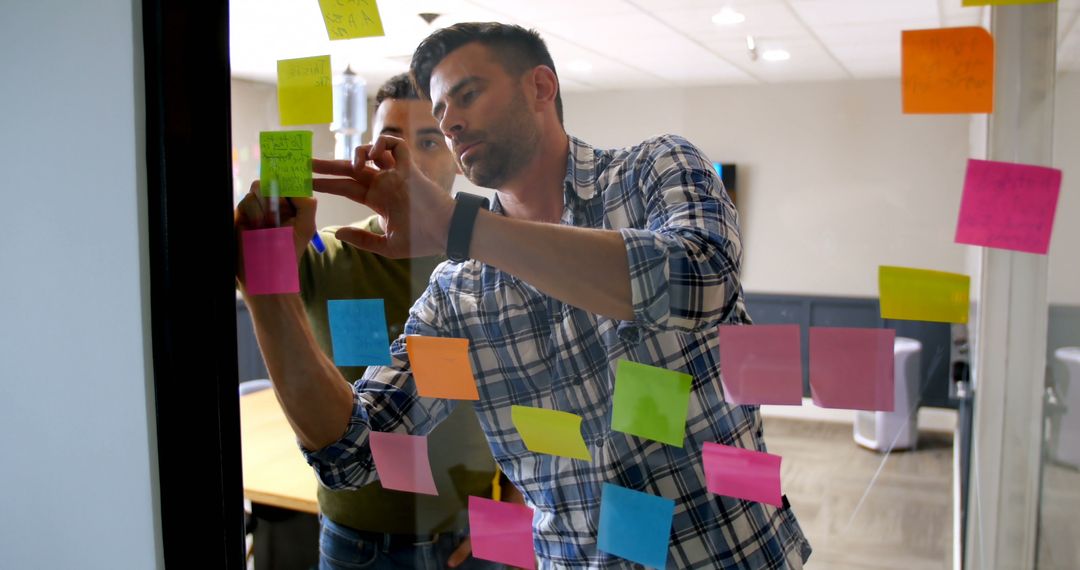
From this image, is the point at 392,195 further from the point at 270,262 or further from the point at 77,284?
the point at 77,284

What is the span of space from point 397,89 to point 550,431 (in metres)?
0.45

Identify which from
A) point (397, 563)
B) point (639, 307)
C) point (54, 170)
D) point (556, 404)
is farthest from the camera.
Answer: point (397, 563)

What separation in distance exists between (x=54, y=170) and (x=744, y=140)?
2.85 ft

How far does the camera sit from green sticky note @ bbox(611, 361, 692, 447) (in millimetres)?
851

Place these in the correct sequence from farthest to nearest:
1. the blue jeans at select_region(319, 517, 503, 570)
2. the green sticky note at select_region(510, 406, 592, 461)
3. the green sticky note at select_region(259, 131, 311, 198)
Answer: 1. the blue jeans at select_region(319, 517, 503, 570)
2. the green sticky note at select_region(259, 131, 311, 198)
3. the green sticky note at select_region(510, 406, 592, 461)

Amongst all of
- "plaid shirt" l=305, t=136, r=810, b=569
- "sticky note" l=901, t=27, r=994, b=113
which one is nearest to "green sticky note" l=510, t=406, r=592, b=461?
"plaid shirt" l=305, t=136, r=810, b=569

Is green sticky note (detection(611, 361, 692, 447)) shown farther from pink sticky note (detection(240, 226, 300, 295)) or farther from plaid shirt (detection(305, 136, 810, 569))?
pink sticky note (detection(240, 226, 300, 295))

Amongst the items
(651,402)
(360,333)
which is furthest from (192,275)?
(651,402)

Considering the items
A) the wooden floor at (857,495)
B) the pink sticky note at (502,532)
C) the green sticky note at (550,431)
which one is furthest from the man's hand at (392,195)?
the wooden floor at (857,495)

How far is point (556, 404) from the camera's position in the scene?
92 cm

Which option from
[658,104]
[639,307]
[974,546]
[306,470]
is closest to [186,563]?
[306,470]

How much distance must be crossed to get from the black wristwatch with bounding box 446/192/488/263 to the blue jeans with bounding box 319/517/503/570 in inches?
18.0

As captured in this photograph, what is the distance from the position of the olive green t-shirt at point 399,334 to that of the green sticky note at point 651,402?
201 millimetres

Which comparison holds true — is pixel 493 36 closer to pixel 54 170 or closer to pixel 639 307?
pixel 639 307
